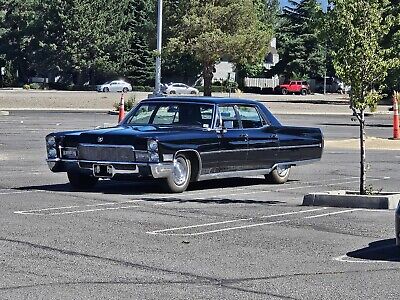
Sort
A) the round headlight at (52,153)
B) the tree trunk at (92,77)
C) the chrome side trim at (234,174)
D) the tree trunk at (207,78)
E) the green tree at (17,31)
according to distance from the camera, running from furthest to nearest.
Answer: the tree trunk at (92,77)
the green tree at (17,31)
the tree trunk at (207,78)
the chrome side trim at (234,174)
the round headlight at (52,153)

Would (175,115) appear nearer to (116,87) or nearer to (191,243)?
(191,243)

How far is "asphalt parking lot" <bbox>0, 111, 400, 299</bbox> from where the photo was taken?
28.0ft

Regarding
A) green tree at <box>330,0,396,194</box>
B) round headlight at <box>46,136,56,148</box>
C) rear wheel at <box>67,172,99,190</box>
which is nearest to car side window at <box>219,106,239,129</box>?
rear wheel at <box>67,172,99,190</box>

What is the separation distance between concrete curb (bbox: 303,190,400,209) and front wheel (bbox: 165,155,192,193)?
2080mm

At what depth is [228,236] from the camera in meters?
11.5

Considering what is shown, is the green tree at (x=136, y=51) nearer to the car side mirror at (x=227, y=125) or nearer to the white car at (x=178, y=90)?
the white car at (x=178, y=90)

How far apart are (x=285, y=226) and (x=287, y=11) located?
9015cm

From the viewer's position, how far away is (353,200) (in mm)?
14227

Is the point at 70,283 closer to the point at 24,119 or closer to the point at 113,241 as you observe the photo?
the point at 113,241

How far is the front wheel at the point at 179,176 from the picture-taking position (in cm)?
1541

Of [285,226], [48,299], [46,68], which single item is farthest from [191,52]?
[48,299]

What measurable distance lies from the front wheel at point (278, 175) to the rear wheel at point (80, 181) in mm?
3231

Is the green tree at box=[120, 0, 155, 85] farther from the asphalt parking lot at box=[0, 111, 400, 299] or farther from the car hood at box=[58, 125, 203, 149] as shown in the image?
the car hood at box=[58, 125, 203, 149]

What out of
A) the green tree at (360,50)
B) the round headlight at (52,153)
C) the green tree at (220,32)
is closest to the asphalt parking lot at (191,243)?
the round headlight at (52,153)
